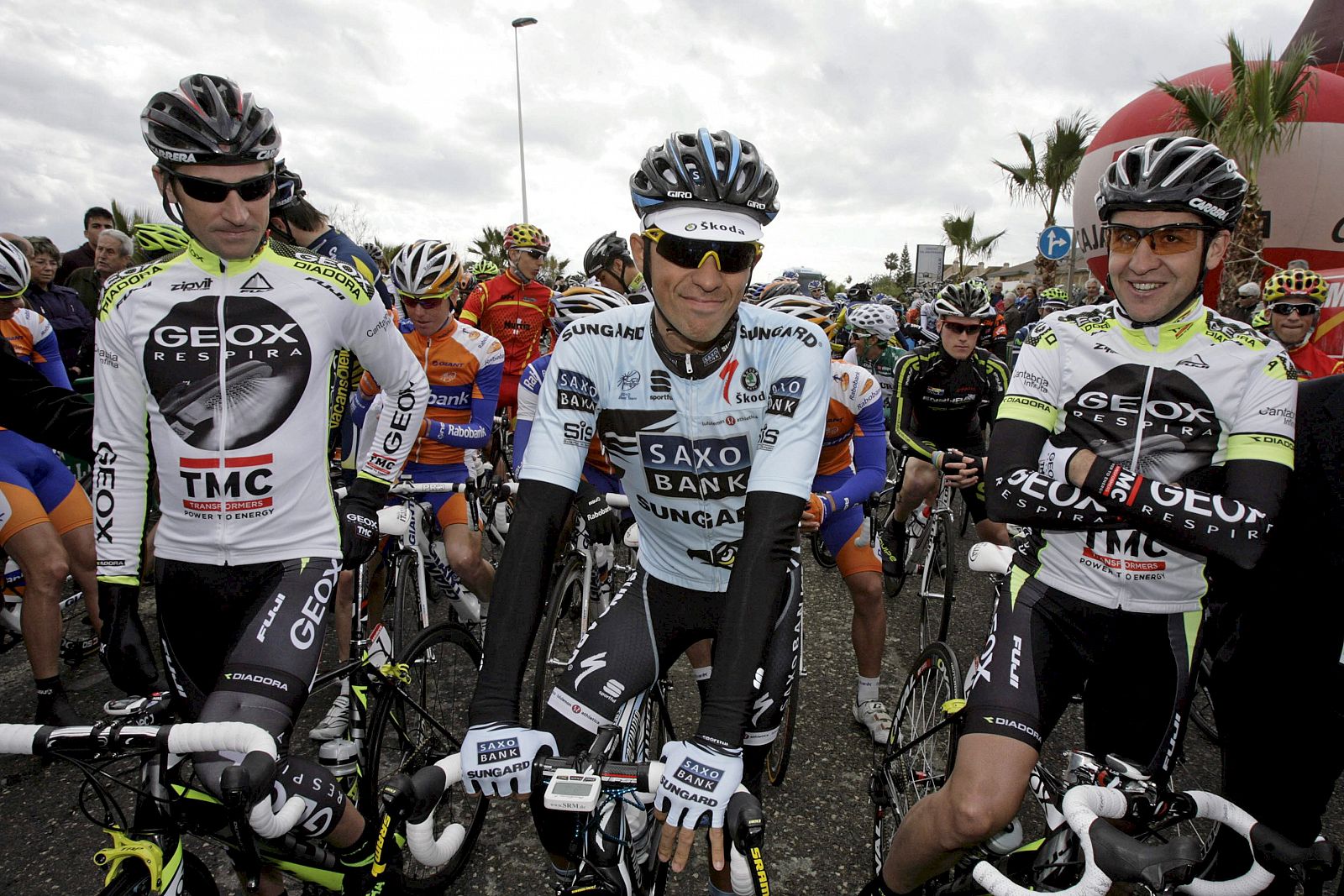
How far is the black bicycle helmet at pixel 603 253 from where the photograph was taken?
5199 mm

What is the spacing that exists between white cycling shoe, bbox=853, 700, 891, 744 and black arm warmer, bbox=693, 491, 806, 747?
275cm

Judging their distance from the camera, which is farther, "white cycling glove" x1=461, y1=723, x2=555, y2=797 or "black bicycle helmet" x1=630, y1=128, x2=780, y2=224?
"black bicycle helmet" x1=630, y1=128, x2=780, y2=224

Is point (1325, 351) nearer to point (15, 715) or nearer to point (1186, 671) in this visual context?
point (1186, 671)

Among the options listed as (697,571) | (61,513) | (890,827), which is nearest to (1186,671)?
(890,827)

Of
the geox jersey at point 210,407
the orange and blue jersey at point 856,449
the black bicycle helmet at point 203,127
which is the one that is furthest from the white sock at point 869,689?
the black bicycle helmet at point 203,127

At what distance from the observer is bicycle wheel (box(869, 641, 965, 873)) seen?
3.26 metres

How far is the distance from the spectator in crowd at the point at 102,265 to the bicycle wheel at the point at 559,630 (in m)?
6.36

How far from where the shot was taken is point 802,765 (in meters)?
4.17

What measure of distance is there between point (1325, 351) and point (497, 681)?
31.0 feet

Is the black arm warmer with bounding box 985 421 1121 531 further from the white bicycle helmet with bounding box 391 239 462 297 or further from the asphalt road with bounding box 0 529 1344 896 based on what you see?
the white bicycle helmet with bounding box 391 239 462 297

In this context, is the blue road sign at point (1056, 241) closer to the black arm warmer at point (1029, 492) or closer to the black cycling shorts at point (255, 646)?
the black arm warmer at point (1029, 492)

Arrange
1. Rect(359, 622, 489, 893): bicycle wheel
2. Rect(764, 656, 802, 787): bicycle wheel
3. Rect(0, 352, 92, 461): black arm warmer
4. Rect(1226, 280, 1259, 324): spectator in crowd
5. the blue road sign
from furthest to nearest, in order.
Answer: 1. the blue road sign
2. Rect(1226, 280, 1259, 324): spectator in crowd
3. Rect(764, 656, 802, 787): bicycle wheel
4. Rect(359, 622, 489, 893): bicycle wheel
5. Rect(0, 352, 92, 461): black arm warmer

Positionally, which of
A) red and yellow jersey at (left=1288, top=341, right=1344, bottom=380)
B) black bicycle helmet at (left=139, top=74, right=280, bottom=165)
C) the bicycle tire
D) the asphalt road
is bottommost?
the asphalt road

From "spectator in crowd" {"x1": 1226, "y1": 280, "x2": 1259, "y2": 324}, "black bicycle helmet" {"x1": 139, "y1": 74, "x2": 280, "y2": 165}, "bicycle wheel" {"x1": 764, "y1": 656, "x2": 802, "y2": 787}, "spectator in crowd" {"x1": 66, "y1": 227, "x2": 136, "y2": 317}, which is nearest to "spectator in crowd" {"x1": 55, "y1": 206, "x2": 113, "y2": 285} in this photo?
"spectator in crowd" {"x1": 66, "y1": 227, "x2": 136, "y2": 317}
